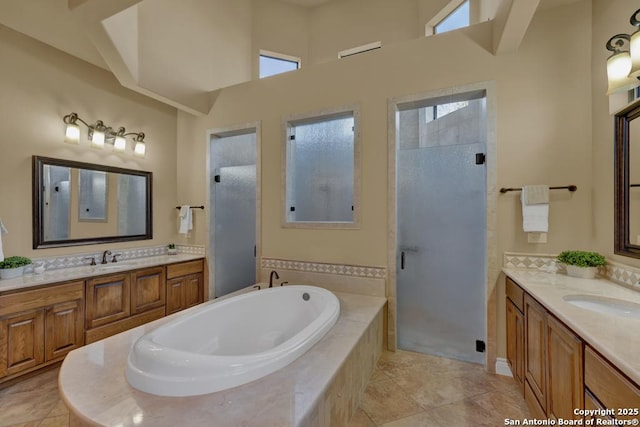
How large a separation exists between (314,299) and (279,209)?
3.77 ft

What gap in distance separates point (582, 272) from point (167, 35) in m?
4.53

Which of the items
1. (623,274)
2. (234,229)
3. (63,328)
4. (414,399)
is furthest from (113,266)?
(623,274)

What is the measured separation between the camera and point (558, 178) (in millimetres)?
2074

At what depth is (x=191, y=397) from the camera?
1.10 m

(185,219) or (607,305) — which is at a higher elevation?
(185,219)

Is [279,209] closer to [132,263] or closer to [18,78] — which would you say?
[132,263]

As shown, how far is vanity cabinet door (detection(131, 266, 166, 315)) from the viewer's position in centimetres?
279

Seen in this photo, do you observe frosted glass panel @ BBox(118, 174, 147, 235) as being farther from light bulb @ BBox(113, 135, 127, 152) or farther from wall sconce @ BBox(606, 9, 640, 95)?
wall sconce @ BBox(606, 9, 640, 95)

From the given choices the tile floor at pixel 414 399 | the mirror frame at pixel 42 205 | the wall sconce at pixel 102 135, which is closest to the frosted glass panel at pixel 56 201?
the mirror frame at pixel 42 205

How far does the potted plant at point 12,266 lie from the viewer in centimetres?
222

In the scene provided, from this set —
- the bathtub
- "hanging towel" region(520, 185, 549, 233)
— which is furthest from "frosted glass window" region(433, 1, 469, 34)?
the bathtub

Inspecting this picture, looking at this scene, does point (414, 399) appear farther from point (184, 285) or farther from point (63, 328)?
point (63, 328)

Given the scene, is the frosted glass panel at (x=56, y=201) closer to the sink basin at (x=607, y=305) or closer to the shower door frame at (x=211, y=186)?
the shower door frame at (x=211, y=186)

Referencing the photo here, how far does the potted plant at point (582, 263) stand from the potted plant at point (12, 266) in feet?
14.4
